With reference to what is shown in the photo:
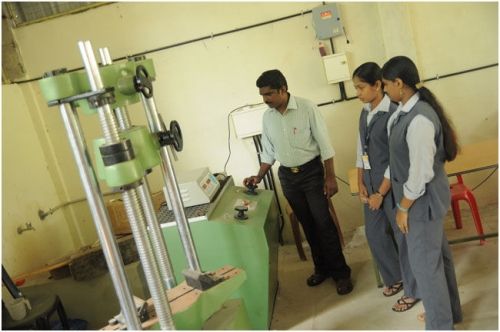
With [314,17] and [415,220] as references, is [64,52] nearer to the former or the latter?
[314,17]

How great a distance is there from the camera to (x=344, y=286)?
2.62m

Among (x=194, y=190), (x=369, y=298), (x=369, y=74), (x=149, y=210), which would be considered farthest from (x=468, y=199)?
(x=149, y=210)

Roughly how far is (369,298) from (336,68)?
158cm

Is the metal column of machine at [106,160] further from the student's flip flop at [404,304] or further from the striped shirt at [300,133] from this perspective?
the student's flip flop at [404,304]

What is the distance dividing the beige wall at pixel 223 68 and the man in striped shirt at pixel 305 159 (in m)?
0.76

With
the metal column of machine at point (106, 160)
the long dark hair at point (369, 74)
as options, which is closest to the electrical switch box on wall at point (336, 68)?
the long dark hair at point (369, 74)

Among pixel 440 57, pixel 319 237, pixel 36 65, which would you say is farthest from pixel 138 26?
pixel 440 57

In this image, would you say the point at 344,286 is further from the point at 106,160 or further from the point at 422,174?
the point at 106,160

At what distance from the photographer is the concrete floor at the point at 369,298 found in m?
2.22

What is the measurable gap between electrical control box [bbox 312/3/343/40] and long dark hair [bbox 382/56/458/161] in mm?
1343

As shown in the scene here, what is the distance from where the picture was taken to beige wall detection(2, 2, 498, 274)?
3.03 m

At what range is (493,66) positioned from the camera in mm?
3082

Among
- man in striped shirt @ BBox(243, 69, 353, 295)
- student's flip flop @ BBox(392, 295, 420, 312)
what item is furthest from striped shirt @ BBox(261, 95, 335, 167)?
student's flip flop @ BBox(392, 295, 420, 312)

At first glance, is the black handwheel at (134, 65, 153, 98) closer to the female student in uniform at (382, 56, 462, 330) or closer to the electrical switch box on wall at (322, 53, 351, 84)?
the female student in uniform at (382, 56, 462, 330)
